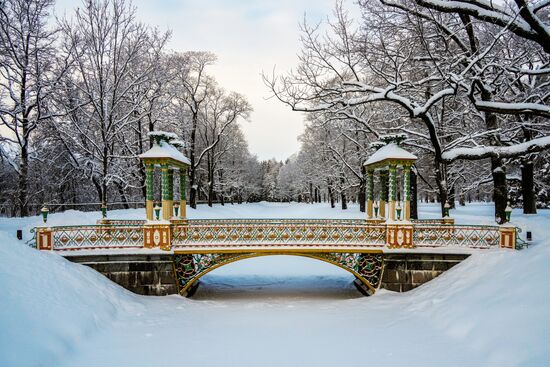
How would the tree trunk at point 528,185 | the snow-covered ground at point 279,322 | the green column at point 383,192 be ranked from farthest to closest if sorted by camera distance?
the tree trunk at point 528,185
the green column at point 383,192
the snow-covered ground at point 279,322

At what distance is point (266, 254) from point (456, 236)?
6.51 metres

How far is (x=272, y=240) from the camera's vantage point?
Result: 1233cm

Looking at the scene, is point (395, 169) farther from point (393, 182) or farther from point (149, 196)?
point (149, 196)

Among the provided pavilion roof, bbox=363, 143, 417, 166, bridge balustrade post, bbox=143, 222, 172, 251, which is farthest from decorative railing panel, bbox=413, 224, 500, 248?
bridge balustrade post, bbox=143, 222, 172, 251

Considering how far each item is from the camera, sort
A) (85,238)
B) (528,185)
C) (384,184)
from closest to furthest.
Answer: (85,238) → (384,184) → (528,185)

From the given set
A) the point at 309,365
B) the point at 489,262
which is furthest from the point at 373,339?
the point at 489,262

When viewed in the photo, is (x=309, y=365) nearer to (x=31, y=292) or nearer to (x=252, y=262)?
(x=31, y=292)

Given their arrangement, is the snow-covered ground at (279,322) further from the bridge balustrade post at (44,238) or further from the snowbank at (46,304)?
the bridge balustrade post at (44,238)

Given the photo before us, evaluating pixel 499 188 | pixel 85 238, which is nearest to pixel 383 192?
pixel 499 188

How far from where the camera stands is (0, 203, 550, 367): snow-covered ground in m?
7.31

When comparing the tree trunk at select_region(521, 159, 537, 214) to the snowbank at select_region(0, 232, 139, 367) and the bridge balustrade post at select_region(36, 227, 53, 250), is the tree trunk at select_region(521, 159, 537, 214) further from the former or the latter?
the bridge balustrade post at select_region(36, 227, 53, 250)

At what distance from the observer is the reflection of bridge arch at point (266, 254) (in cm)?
1230

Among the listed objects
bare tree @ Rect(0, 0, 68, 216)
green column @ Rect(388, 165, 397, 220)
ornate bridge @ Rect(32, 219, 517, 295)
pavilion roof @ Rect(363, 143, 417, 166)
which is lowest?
ornate bridge @ Rect(32, 219, 517, 295)

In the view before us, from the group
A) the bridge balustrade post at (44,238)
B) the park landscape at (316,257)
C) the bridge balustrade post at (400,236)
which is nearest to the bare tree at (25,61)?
the park landscape at (316,257)
